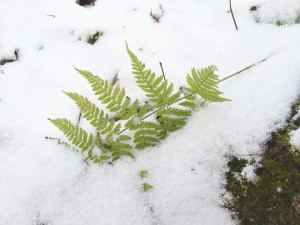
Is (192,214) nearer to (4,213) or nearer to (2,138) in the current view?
(4,213)

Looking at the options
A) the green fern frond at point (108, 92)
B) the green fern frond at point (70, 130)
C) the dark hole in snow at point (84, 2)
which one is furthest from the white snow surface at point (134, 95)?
the green fern frond at point (108, 92)

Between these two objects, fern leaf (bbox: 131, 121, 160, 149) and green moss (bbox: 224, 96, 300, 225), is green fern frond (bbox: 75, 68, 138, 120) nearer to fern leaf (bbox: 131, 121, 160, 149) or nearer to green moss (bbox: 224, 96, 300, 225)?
fern leaf (bbox: 131, 121, 160, 149)

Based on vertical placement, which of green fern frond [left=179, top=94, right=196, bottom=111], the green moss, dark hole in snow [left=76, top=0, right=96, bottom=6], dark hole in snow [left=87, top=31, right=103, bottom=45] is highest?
dark hole in snow [left=76, top=0, right=96, bottom=6]

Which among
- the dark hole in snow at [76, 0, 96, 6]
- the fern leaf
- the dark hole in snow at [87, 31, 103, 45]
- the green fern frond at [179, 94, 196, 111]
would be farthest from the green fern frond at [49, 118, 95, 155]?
the dark hole in snow at [76, 0, 96, 6]

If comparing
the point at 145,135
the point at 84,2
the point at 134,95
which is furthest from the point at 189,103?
the point at 84,2

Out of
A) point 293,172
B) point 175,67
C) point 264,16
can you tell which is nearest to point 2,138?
point 175,67

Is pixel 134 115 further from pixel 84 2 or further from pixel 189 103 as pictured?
pixel 84 2

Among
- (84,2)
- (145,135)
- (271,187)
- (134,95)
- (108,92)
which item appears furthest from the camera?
(84,2)
